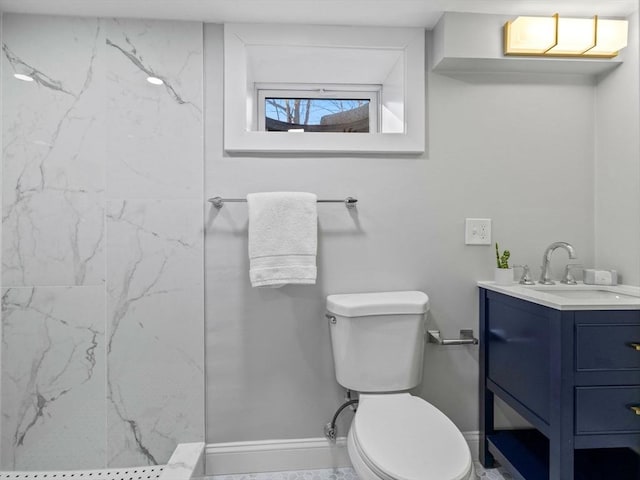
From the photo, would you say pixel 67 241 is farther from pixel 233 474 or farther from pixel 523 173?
pixel 523 173

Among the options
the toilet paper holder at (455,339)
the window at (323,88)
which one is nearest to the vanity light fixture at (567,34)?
the window at (323,88)

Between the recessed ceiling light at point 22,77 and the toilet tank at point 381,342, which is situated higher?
the recessed ceiling light at point 22,77

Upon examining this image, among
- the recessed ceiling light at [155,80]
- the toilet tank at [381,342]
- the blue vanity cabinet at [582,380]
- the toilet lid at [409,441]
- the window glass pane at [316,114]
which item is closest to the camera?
the toilet lid at [409,441]

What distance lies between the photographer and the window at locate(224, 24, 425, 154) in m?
1.48

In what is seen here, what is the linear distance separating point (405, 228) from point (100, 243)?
1.29 m

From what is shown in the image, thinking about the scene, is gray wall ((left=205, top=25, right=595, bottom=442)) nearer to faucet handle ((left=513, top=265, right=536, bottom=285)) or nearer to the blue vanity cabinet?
faucet handle ((left=513, top=265, right=536, bottom=285))

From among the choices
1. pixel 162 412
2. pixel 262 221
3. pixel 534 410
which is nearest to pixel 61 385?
pixel 162 412

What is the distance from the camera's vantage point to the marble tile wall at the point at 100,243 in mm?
1439

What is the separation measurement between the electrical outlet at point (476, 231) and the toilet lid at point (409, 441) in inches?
28.3

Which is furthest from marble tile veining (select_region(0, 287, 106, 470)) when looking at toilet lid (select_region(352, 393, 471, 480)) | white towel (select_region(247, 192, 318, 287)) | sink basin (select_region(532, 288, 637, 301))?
sink basin (select_region(532, 288, 637, 301))

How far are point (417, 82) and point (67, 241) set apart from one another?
5.32ft

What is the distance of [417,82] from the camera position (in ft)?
5.00

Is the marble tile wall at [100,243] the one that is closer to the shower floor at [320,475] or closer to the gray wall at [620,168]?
the shower floor at [320,475]

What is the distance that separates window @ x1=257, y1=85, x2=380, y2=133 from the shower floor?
1540 millimetres
